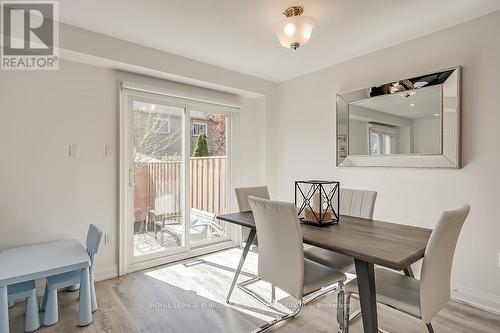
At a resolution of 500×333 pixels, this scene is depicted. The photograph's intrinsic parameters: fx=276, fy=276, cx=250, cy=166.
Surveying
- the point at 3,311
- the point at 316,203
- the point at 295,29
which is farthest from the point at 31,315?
the point at 295,29

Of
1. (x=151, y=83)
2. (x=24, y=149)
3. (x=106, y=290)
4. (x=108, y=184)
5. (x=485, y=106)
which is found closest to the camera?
(x=485, y=106)

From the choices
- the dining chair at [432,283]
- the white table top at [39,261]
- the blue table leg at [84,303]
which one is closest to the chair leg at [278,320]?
the dining chair at [432,283]

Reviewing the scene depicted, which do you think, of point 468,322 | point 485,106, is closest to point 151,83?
point 485,106

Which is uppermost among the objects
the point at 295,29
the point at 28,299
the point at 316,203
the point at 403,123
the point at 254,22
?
the point at 254,22

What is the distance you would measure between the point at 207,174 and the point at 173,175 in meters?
0.49

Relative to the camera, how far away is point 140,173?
3.14 meters

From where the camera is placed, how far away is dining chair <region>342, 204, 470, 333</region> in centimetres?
135

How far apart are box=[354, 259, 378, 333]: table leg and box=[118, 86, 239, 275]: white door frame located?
2.41 meters

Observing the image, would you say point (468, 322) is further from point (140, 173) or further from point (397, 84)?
point (140, 173)

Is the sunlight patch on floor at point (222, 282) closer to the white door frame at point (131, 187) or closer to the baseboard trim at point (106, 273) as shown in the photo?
the white door frame at point (131, 187)

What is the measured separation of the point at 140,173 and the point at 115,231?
67 cm

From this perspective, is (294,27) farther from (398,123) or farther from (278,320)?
(278,320)

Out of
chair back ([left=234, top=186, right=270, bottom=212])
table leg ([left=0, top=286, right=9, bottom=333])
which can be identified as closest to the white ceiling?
chair back ([left=234, top=186, right=270, bottom=212])

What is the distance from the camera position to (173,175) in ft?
11.2
